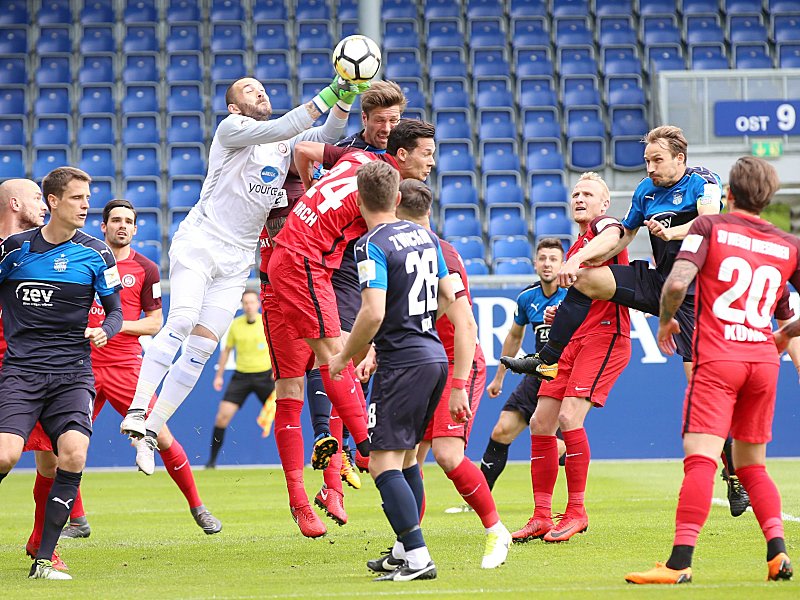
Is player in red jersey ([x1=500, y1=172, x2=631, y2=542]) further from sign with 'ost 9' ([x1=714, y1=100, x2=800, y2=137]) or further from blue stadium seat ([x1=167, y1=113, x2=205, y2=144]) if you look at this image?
blue stadium seat ([x1=167, y1=113, x2=205, y2=144])

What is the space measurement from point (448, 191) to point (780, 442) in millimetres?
6841

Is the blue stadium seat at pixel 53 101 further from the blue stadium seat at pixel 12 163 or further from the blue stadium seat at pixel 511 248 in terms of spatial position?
the blue stadium seat at pixel 511 248

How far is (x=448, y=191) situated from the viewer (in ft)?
62.9

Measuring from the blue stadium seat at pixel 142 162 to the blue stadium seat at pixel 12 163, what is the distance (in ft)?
5.32

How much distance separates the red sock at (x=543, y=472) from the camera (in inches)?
302

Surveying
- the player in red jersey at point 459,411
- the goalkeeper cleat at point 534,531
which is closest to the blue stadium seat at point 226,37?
the goalkeeper cleat at point 534,531

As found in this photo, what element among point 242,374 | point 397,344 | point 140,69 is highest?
point 140,69

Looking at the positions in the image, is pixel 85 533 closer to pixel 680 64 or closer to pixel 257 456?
pixel 257 456

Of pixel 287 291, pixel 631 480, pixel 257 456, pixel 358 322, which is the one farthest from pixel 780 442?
pixel 358 322

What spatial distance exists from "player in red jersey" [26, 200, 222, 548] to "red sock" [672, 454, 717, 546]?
3909 mm

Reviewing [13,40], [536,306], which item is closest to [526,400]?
[536,306]

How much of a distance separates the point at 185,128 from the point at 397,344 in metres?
15.0

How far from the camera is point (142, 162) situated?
64.1 ft

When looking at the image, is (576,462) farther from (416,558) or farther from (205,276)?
(205,276)
